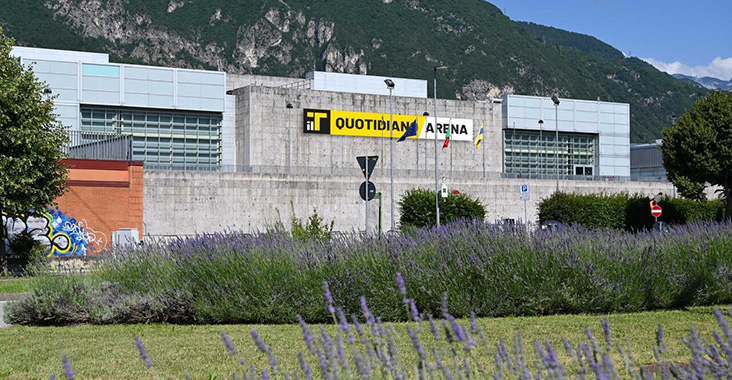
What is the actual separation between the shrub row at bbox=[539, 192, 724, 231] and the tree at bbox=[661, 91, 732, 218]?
351 cm

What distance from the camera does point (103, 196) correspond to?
3772cm

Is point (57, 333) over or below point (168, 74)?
below

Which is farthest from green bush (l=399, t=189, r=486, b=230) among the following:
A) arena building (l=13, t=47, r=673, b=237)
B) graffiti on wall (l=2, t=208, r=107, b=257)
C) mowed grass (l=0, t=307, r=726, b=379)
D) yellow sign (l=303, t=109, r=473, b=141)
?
mowed grass (l=0, t=307, r=726, b=379)

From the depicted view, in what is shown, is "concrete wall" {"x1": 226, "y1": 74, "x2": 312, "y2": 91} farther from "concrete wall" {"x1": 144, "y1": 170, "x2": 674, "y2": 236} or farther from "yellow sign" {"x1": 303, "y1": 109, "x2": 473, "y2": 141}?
"concrete wall" {"x1": 144, "y1": 170, "x2": 674, "y2": 236}

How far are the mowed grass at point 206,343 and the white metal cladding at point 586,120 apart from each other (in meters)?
63.4

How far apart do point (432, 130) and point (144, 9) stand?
131 meters

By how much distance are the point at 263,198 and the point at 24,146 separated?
27.8m

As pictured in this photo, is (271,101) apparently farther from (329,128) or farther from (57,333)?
(57,333)

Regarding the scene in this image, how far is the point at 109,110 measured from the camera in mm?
59156

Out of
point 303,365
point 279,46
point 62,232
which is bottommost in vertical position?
point 62,232

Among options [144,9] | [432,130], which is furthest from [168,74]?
[144,9]

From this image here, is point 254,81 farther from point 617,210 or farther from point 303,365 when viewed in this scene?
point 303,365

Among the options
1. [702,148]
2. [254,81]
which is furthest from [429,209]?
[254,81]

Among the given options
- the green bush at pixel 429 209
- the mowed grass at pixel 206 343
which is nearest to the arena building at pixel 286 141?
the green bush at pixel 429 209
